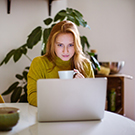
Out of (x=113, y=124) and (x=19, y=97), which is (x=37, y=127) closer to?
(x=113, y=124)

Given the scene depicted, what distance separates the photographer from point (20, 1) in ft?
9.19

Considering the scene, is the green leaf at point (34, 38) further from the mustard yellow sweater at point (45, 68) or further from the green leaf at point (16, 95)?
the mustard yellow sweater at point (45, 68)

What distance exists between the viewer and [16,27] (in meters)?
2.79

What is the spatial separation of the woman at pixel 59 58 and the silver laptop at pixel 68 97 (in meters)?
0.47

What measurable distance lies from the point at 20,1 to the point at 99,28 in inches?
44.4

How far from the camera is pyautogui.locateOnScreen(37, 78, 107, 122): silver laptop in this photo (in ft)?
3.13

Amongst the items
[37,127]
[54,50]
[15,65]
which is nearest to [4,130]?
[37,127]

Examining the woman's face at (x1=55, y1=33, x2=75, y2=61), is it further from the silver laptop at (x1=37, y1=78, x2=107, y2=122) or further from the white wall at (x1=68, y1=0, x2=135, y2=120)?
the white wall at (x1=68, y1=0, x2=135, y2=120)

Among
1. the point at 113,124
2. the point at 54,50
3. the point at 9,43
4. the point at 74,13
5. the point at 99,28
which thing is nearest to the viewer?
the point at 113,124

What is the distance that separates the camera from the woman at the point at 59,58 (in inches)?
61.0

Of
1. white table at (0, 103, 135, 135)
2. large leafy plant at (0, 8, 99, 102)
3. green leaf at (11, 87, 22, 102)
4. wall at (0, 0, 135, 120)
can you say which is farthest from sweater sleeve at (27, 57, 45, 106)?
wall at (0, 0, 135, 120)

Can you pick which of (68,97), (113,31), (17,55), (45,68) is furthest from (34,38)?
(68,97)

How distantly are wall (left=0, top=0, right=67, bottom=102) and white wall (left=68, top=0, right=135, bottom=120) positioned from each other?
66 cm

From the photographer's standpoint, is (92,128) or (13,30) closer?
(92,128)
